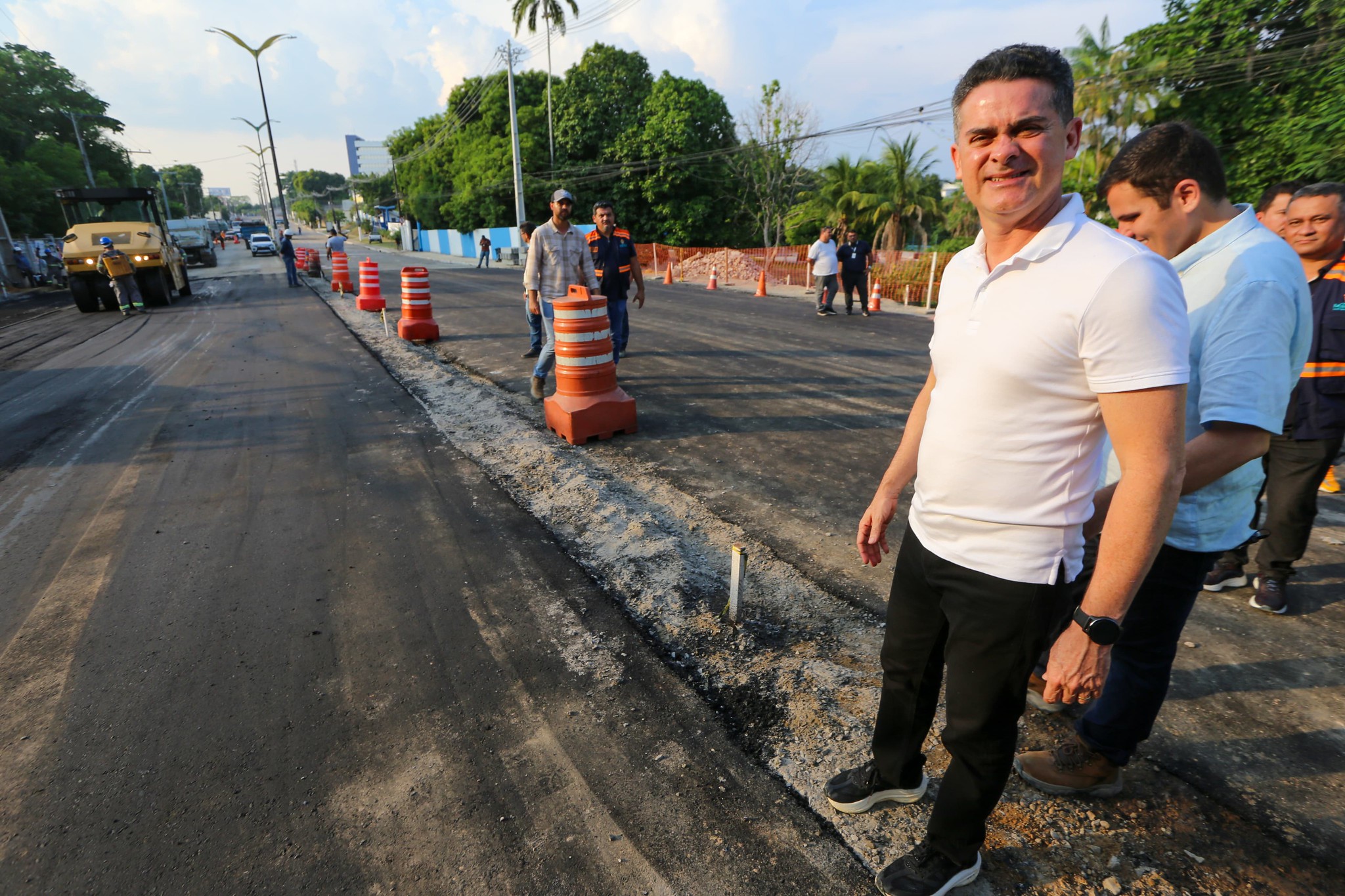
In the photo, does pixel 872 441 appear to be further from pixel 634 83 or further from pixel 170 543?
pixel 634 83

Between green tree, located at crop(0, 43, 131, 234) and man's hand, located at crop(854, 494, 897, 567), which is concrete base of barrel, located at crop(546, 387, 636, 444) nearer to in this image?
man's hand, located at crop(854, 494, 897, 567)

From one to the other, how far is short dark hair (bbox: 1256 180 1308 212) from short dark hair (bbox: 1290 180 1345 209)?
8cm

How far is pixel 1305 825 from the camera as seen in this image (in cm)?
218

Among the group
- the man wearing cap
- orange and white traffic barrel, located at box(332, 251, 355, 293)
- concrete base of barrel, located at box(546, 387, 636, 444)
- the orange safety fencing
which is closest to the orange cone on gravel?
orange and white traffic barrel, located at box(332, 251, 355, 293)

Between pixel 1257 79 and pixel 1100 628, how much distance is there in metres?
23.9

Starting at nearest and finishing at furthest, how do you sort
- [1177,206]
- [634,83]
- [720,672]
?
[1177,206], [720,672], [634,83]

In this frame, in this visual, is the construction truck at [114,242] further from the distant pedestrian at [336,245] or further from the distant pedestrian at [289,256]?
the distant pedestrian at [336,245]

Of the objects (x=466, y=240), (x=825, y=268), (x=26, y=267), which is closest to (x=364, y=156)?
(x=466, y=240)

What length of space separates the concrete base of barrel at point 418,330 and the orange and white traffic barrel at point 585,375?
5.68 meters

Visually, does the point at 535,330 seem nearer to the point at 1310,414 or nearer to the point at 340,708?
the point at 340,708

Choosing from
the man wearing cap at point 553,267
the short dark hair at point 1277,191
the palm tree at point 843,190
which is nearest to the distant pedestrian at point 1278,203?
the short dark hair at point 1277,191

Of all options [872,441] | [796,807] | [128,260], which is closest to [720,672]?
[796,807]

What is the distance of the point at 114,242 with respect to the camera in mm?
15602

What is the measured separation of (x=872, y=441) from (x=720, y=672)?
3657mm
